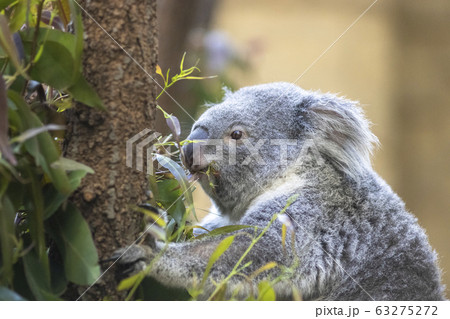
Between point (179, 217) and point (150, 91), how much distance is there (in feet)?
1.77

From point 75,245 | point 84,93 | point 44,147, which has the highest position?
point 84,93

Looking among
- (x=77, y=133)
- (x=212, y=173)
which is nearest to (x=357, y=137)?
(x=212, y=173)

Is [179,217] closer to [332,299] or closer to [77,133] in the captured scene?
[77,133]

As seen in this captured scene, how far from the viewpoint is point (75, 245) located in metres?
1.51

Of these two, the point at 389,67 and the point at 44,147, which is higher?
the point at 389,67

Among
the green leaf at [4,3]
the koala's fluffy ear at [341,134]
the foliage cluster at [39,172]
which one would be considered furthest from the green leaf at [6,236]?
the koala's fluffy ear at [341,134]

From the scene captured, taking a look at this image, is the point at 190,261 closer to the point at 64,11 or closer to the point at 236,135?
the point at 236,135

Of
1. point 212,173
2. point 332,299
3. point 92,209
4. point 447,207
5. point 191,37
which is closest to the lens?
point 92,209

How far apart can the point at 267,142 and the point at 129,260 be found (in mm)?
1087

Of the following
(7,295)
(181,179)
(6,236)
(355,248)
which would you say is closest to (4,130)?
(6,236)

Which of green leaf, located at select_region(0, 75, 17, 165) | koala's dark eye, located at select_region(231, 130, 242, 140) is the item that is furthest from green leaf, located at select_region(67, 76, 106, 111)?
koala's dark eye, located at select_region(231, 130, 242, 140)

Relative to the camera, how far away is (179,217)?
2.07m

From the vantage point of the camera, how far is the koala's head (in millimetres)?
2527

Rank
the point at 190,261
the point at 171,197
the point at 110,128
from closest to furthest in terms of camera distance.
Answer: the point at 110,128, the point at 190,261, the point at 171,197
